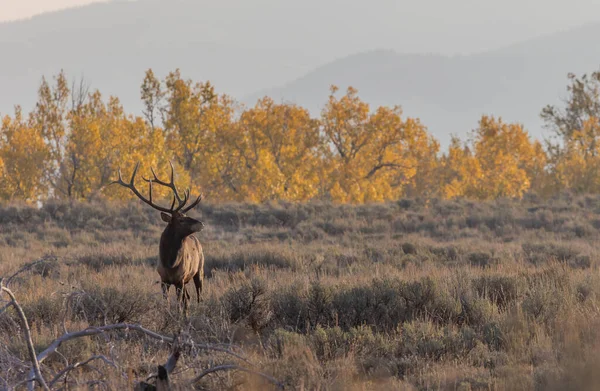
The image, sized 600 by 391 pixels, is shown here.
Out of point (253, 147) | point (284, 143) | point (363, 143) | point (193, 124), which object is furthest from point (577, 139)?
point (193, 124)

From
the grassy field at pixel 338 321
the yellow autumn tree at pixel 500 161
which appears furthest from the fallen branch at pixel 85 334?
the yellow autumn tree at pixel 500 161

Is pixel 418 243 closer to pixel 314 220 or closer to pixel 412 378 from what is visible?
pixel 314 220

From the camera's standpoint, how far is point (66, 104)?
131 feet

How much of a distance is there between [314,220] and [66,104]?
20.8 meters

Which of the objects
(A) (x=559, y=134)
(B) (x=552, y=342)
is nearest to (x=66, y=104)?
(A) (x=559, y=134)

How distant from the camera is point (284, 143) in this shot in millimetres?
46094

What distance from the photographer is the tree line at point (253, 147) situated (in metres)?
38.3

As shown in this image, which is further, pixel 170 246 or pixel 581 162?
pixel 581 162

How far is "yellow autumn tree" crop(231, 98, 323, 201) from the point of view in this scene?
42875 millimetres

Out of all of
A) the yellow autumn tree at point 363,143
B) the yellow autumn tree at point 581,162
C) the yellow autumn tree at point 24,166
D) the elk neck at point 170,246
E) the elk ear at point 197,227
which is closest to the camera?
the elk ear at point 197,227

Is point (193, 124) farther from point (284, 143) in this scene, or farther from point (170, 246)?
point (170, 246)

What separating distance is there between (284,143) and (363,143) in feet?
17.2

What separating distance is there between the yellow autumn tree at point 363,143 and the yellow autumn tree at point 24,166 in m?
16.5

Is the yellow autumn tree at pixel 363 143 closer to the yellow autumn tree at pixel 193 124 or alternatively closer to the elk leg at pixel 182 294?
the yellow autumn tree at pixel 193 124
